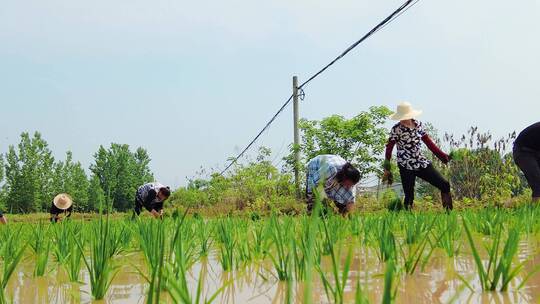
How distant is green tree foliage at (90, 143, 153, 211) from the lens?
49406 mm

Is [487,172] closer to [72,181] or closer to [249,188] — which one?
[249,188]

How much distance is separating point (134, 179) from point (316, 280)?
166 ft

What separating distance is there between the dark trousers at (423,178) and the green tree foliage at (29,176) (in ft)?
109

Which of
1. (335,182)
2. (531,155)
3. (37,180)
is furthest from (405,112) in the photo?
(37,180)

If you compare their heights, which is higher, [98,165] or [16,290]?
[98,165]

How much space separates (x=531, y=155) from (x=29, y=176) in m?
35.9

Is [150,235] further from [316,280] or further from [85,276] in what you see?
[316,280]

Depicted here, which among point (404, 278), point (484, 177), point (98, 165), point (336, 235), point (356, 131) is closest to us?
point (404, 278)

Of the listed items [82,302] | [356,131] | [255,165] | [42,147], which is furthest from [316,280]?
[42,147]

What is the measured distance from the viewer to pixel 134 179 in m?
50.6

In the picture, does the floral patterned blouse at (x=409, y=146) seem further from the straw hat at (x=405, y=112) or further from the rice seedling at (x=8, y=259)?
the rice seedling at (x=8, y=259)

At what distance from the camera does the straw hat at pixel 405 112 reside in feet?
20.6

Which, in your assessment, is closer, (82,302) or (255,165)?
(82,302)

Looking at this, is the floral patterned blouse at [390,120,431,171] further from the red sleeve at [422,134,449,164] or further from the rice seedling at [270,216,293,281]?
the rice seedling at [270,216,293,281]
